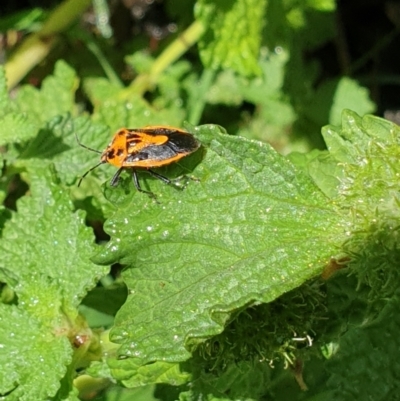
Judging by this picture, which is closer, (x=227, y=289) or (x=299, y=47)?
(x=227, y=289)

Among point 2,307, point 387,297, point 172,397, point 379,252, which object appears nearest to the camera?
point 379,252

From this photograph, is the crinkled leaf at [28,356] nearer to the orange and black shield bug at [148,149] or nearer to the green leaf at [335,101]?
the orange and black shield bug at [148,149]

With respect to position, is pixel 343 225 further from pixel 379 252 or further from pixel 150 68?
pixel 150 68

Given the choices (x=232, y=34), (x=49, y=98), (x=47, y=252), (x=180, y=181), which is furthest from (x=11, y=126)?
(x=232, y=34)

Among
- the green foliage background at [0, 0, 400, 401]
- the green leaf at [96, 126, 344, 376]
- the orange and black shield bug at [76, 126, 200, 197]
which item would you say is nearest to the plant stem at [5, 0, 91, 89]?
the green foliage background at [0, 0, 400, 401]

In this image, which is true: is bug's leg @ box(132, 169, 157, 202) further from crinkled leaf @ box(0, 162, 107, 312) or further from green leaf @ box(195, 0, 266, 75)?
green leaf @ box(195, 0, 266, 75)

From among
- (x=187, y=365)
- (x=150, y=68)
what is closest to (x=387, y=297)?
(x=187, y=365)
